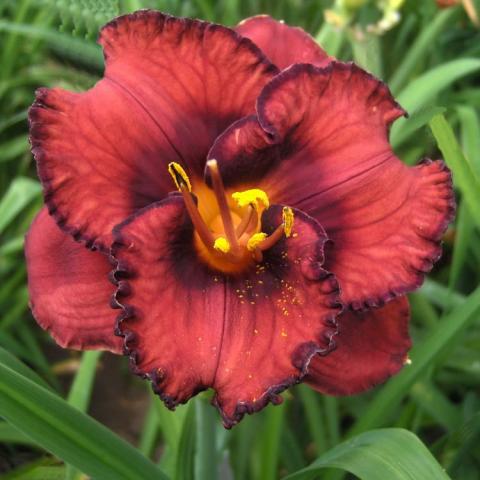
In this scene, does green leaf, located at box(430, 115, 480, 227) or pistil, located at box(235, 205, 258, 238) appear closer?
pistil, located at box(235, 205, 258, 238)

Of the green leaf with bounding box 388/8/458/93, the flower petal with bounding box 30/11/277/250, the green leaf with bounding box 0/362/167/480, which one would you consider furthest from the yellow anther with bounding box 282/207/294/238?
the green leaf with bounding box 388/8/458/93

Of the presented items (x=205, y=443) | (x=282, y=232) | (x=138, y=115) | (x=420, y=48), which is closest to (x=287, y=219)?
(x=282, y=232)

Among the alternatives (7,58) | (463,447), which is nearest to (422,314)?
(463,447)

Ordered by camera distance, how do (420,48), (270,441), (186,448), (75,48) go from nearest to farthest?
(186,448) < (270,441) < (75,48) < (420,48)

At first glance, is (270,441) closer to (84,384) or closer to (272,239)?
(84,384)

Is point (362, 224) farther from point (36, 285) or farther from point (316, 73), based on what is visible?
point (36, 285)

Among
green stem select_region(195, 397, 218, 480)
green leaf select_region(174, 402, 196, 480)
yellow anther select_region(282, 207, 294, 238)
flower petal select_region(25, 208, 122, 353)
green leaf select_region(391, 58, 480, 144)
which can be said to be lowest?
green leaf select_region(174, 402, 196, 480)

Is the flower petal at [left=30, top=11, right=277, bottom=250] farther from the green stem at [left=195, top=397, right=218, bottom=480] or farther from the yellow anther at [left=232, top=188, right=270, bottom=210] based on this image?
the green stem at [left=195, top=397, right=218, bottom=480]
